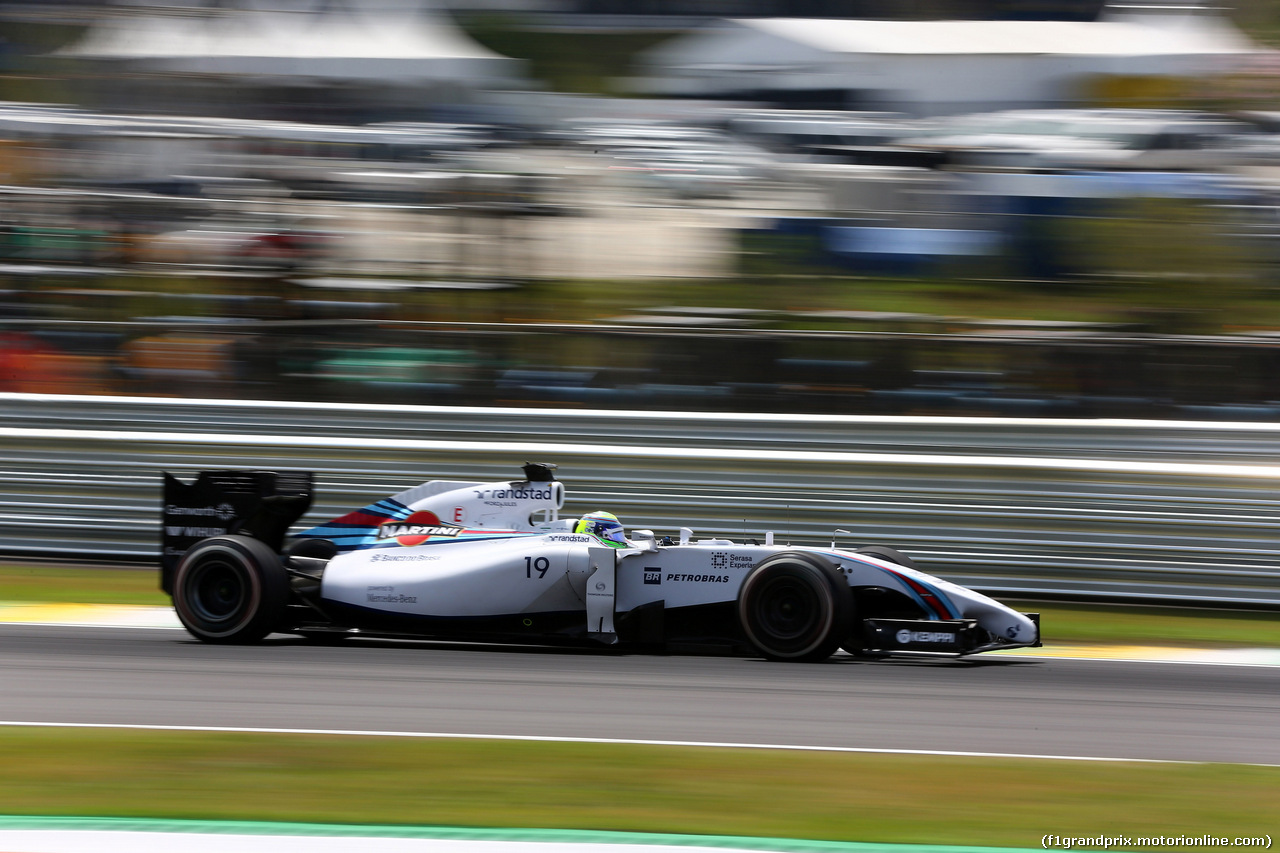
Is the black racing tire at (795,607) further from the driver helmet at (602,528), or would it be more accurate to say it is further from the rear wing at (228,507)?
the rear wing at (228,507)

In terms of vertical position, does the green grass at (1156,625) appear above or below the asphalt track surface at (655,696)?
below

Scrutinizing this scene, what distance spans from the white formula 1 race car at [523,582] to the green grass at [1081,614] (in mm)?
1622

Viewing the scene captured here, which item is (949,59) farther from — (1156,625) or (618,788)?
(618,788)

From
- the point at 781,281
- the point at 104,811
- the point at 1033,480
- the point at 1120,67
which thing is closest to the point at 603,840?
the point at 104,811

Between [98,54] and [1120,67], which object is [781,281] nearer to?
[1120,67]

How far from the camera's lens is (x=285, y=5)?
60.7 ft

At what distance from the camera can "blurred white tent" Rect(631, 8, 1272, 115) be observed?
15.8 metres

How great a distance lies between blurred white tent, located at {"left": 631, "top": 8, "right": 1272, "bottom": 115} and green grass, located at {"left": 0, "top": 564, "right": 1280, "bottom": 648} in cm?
818

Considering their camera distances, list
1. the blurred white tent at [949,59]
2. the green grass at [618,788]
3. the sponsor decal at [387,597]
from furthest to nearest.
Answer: the blurred white tent at [949,59], the sponsor decal at [387,597], the green grass at [618,788]

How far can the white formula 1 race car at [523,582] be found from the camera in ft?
22.0

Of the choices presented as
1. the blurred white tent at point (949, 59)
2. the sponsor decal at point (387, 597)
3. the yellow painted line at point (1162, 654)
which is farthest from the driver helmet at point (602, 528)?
the blurred white tent at point (949, 59)

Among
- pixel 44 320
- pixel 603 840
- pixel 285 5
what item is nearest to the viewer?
pixel 603 840

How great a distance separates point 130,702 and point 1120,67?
1322 centimetres

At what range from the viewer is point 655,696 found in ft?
19.9
